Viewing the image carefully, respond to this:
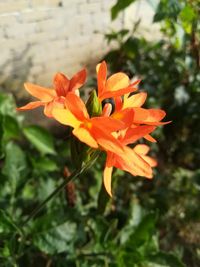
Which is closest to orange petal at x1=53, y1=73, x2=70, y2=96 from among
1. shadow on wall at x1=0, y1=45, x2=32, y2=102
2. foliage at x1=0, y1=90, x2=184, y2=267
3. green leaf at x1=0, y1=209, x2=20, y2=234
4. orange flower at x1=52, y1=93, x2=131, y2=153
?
orange flower at x1=52, y1=93, x2=131, y2=153

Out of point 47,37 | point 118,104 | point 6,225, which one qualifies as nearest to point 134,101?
point 118,104

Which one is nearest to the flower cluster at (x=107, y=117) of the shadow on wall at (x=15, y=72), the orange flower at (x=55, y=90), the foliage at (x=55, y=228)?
the orange flower at (x=55, y=90)

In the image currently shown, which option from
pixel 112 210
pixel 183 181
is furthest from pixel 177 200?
pixel 112 210

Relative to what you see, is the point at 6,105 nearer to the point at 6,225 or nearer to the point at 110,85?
the point at 6,225

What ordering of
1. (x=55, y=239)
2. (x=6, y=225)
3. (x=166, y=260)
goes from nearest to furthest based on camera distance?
(x=6, y=225), (x=55, y=239), (x=166, y=260)

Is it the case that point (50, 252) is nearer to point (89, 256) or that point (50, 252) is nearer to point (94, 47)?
point (89, 256)

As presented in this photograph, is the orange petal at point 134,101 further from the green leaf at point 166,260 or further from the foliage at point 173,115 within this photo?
the foliage at point 173,115
